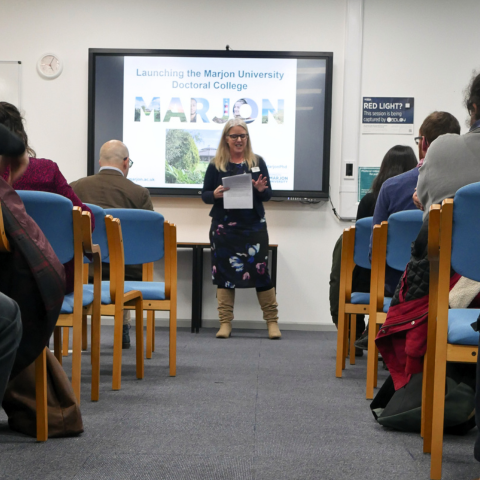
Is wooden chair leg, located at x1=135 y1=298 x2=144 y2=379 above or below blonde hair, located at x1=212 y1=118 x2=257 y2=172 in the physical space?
below

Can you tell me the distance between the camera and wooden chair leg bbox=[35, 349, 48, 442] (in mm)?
1867

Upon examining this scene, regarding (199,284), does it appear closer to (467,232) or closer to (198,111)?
(198,111)

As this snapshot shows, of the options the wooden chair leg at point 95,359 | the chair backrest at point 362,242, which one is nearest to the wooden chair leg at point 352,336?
the chair backrest at point 362,242

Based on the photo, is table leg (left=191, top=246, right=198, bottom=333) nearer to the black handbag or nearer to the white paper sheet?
the white paper sheet

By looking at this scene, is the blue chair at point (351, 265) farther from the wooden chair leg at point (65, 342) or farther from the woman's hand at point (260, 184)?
the wooden chair leg at point (65, 342)

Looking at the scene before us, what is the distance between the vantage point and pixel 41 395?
73.7 inches

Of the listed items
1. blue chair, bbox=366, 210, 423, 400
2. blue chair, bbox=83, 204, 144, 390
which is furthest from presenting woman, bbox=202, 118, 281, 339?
blue chair, bbox=366, 210, 423, 400

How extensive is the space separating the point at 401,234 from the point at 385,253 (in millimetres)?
118

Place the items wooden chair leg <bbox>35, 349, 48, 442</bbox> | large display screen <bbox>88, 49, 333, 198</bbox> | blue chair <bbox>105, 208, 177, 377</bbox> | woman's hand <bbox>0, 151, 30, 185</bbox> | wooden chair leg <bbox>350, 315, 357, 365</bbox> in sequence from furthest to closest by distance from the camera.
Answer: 1. large display screen <bbox>88, 49, 333, 198</bbox>
2. wooden chair leg <bbox>350, 315, 357, 365</bbox>
3. blue chair <bbox>105, 208, 177, 377</bbox>
4. wooden chair leg <bbox>35, 349, 48, 442</bbox>
5. woman's hand <bbox>0, 151, 30, 185</bbox>

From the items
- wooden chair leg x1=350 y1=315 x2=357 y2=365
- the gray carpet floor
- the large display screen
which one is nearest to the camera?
the gray carpet floor

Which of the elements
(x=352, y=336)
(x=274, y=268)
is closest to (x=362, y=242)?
(x=352, y=336)

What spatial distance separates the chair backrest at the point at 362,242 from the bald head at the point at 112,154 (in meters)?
1.73

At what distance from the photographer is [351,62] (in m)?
5.29

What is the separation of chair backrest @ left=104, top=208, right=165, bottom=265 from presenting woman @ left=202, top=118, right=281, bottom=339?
1509mm
